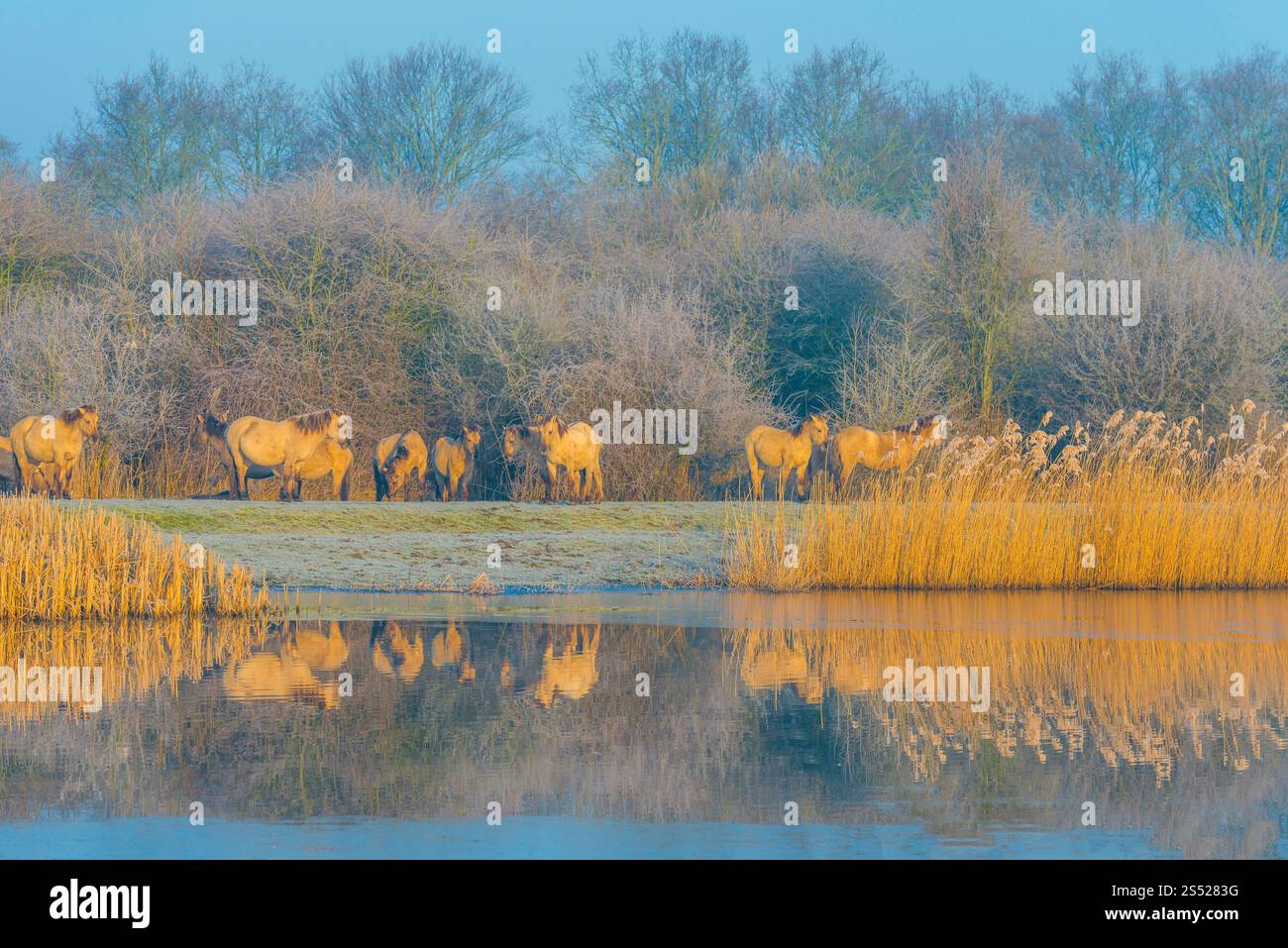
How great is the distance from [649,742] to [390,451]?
52.6 ft

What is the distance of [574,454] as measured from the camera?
874 inches

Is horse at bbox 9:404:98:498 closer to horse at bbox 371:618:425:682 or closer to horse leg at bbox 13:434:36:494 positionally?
horse leg at bbox 13:434:36:494

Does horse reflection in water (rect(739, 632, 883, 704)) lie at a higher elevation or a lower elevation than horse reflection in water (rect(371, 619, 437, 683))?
lower

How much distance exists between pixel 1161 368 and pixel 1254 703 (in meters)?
17.9

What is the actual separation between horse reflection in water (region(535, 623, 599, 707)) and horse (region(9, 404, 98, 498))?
11.8 m

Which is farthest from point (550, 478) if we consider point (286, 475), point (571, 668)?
point (571, 668)

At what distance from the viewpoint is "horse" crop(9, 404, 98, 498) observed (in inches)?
866

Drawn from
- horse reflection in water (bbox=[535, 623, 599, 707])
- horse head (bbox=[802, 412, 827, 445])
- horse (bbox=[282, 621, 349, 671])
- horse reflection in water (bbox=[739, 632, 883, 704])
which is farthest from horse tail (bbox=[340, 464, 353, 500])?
horse reflection in water (bbox=[739, 632, 883, 704])

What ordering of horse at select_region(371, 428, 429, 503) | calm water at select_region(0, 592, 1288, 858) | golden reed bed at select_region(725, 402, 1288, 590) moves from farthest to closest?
horse at select_region(371, 428, 429, 503)
golden reed bed at select_region(725, 402, 1288, 590)
calm water at select_region(0, 592, 1288, 858)

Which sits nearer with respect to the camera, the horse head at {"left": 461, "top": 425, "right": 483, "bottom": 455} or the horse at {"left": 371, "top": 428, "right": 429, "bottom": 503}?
the horse at {"left": 371, "top": 428, "right": 429, "bottom": 503}

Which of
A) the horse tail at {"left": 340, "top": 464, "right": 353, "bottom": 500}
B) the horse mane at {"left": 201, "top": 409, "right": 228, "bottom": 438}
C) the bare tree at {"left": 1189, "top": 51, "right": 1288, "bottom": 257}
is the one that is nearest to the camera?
the horse mane at {"left": 201, "top": 409, "right": 228, "bottom": 438}

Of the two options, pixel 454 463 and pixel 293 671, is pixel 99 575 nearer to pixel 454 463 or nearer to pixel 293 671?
pixel 293 671

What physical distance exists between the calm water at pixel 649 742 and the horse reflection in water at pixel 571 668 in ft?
0.16
